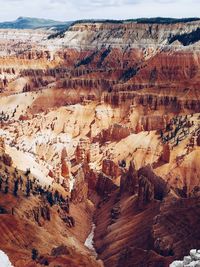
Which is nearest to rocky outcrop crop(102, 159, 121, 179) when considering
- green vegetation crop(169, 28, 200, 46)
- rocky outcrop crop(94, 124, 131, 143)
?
rocky outcrop crop(94, 124, 131, 143)

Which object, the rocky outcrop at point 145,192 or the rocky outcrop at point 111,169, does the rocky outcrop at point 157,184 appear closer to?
the rocky outcrop at point 145,192

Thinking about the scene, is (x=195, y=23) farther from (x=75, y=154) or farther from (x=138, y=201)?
(x=138, y=201)

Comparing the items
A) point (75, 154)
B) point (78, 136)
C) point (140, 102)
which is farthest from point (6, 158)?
point (140, 102)

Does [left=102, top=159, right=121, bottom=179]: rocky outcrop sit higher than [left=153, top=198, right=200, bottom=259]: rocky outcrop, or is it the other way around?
[left=153, top=198, right=200, bottom=259]: rocky outcrop

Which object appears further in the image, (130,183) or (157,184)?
(130,183)

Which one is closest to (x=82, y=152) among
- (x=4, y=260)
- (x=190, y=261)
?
(x=4, y=260)

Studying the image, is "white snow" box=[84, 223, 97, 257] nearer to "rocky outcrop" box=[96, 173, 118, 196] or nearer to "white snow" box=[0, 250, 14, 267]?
"rocky outcrop" box=[96, 173, 118, 196]

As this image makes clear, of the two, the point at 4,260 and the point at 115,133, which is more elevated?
the point at 4,260

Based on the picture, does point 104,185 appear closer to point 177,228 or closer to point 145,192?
point 145,192
